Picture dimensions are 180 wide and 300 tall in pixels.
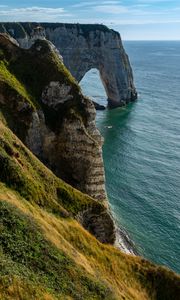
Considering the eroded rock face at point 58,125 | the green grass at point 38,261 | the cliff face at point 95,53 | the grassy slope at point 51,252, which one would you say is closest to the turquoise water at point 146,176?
the eroded rock face at point 58,125

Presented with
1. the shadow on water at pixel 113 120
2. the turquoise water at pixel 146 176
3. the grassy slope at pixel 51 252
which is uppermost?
the grassy slope at pixel 51 252

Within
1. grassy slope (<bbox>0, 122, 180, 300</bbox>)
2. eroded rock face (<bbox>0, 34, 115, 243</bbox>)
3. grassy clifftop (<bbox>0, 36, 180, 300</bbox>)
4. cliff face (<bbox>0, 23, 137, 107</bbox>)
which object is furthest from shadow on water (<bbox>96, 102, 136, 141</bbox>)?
grassy slope (<bbox>0, 122, 180, 300</bbox>)

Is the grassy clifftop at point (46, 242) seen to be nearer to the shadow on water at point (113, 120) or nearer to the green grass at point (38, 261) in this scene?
the green grass at point (38, 261)

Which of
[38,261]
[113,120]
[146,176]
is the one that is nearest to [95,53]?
[113,120]

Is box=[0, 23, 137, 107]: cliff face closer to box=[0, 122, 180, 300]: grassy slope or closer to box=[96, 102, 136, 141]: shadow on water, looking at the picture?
box=[96, 102, 136, 141]: shadow on water

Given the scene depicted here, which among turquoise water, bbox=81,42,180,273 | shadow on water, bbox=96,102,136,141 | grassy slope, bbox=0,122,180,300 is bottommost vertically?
shadow on water, bbox=96,102,136,141

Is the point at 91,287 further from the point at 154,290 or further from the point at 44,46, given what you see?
the point at 44,46
